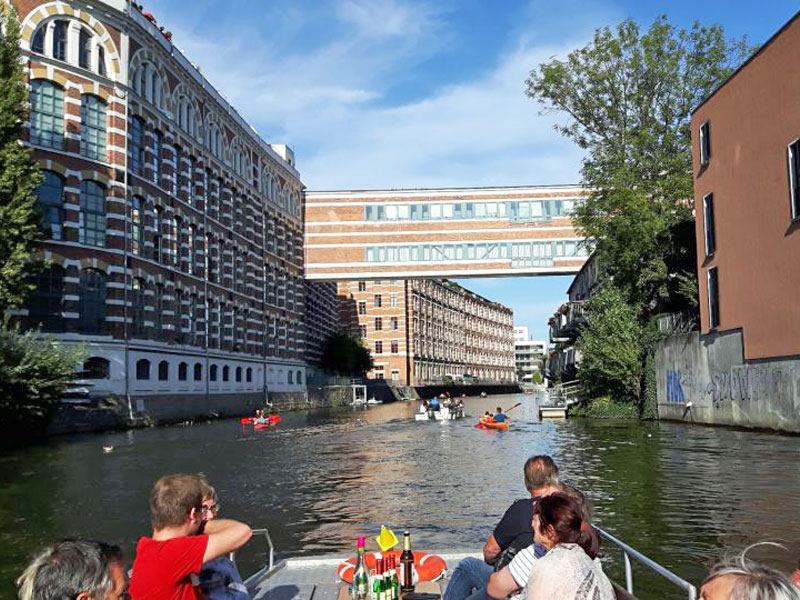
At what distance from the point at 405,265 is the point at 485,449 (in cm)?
3525

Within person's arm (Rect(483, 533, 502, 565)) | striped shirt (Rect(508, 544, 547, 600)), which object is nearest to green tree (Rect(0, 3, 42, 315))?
person's arm (Rect(483, 533, 502, 565))

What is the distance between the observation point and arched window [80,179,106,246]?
3856cm

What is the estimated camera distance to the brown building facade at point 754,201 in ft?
84.8

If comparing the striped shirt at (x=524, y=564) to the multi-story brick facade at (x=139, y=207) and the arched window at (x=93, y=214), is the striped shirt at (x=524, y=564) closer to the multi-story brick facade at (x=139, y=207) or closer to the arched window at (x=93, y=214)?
the multi-story brick facade at (x=139, y=207)

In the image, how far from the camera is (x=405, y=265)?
61.0 meters

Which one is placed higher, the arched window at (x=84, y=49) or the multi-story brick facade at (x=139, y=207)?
the arched window at (x=84, y=49)

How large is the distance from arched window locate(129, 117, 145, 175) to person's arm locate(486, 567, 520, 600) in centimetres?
4134

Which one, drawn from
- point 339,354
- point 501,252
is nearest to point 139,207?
point 501,252

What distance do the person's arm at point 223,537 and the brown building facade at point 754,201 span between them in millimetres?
24858

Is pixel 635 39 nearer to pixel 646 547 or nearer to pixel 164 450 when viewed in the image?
pixel 164 450

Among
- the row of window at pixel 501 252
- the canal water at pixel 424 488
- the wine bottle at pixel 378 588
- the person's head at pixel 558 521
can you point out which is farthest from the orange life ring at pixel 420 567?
the row of window at pixel 501 252

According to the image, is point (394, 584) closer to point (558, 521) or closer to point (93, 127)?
point (558, 521)

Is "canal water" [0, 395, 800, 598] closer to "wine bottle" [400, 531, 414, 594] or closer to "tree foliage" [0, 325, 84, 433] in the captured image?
"tree foliage" [0, 325, 84, 433]

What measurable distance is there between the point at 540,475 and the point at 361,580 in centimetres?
166
